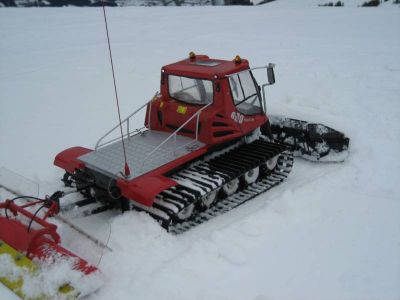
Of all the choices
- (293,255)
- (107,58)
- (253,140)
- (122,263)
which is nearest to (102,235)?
(122,263)

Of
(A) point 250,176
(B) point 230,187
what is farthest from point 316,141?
(B) point 230,187

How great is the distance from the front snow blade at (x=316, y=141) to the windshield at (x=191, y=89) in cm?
200

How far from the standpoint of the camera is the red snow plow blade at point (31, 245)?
446 cm

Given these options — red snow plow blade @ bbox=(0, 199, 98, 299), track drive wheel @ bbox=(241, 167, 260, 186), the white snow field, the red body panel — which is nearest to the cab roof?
track drive wheel @ bbox=(241, 167, 260, 186)

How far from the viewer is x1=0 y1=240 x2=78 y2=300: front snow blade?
4297mm

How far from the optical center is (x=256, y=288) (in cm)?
469

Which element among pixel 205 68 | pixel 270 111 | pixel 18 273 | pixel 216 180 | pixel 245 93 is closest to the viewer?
pixel 18 273

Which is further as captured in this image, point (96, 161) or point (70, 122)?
point (70, 122)

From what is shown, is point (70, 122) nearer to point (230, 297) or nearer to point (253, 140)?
point (253, 140)

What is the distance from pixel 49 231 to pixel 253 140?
3647 millimetres

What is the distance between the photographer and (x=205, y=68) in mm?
6648

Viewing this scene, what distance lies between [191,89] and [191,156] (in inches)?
51.0

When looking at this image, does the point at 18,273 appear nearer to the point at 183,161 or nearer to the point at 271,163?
the point at 183,161

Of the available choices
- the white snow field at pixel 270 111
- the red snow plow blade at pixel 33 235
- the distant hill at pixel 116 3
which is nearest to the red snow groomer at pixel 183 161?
the red snow plow blade at pixel 33 235
